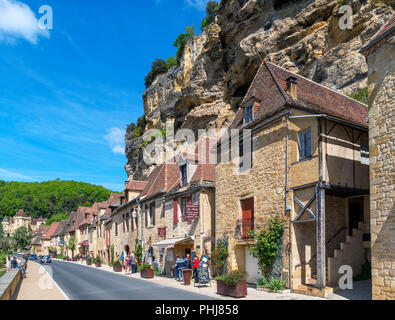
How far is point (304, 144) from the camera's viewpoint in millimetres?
13727

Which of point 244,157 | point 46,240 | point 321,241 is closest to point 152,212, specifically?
point 244,157

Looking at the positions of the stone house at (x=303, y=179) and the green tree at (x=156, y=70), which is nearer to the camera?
the stone house at (x=303, y=179)

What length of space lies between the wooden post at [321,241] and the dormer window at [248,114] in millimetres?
5036

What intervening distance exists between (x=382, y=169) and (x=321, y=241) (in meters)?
3.18

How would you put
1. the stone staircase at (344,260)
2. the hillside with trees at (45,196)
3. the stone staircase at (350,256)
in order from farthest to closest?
the hillside with trees at (45,196), the stone staircase at (350,256), the stone staircase at (344,260)

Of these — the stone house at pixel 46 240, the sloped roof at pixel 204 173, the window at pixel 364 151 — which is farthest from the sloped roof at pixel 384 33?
the stone house at pixel 46 240

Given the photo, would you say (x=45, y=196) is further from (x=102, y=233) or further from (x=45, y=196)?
(x=102, y=233)

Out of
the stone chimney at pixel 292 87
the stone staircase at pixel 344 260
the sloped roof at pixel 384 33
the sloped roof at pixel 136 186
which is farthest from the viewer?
the sloped roof at pixel 136 186

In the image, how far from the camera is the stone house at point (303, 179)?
42.3 ft

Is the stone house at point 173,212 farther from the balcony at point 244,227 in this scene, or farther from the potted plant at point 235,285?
the potted plant at point 235,285

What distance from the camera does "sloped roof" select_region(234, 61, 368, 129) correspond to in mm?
14061

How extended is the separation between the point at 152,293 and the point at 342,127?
9282 millimetres

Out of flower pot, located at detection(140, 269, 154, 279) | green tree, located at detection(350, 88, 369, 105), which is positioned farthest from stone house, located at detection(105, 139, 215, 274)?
green tree, located at detection(350, 88, 369, 105)

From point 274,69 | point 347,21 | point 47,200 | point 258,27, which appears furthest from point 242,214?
point 47,200
